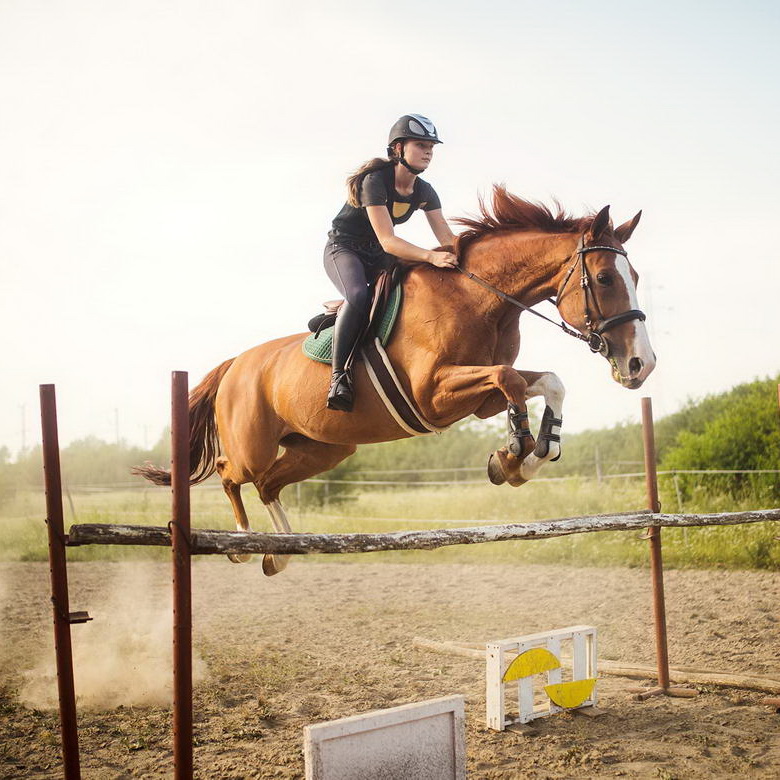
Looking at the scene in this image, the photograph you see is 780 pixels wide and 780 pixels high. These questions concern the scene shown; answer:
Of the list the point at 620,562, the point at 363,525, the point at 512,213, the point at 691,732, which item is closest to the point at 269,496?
the point at 512,213

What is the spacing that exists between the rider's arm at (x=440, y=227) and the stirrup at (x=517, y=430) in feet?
4.68

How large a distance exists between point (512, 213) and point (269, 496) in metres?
2.35

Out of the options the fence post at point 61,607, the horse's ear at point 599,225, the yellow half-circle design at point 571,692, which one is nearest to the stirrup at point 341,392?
the horse's ear at point 599,225

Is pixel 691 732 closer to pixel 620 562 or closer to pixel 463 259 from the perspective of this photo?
pixel 463 259

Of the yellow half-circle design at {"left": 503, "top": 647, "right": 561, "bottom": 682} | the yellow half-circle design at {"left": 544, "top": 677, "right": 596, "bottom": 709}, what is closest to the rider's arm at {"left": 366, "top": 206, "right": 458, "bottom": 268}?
the yellow half-circle design at {"left": 503, "top": 647, "right": 561, "bottom": 682}

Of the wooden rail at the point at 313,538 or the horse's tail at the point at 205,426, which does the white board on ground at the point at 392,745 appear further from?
the horse's tail at the point at 205,426

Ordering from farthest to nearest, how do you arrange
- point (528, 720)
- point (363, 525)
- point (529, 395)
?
1. point (363, 525)
2. point (528, 720)
3. point (529, 395)

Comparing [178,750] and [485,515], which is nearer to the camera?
[178,750]

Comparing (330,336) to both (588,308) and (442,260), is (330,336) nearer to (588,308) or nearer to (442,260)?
(442,260)

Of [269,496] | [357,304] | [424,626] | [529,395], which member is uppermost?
[357,304]

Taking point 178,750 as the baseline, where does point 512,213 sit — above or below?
above

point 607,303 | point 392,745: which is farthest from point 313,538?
point 607,303

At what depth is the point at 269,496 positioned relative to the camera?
5219 millimetres

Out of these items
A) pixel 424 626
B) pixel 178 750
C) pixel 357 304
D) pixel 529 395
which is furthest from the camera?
pixel 424 626
